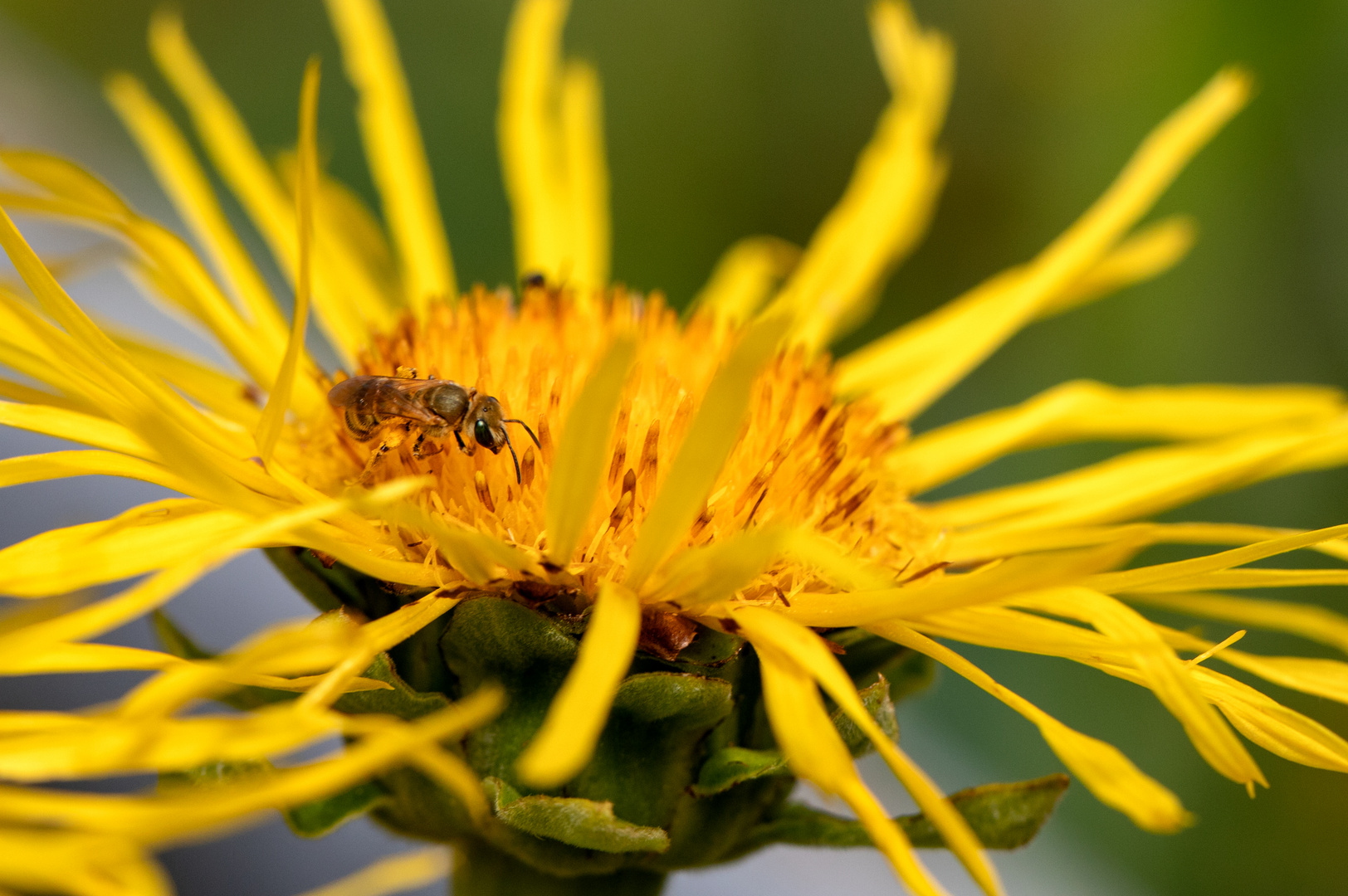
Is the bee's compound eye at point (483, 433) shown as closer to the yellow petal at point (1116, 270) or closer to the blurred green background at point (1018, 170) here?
the yellow petal at point (1116, 270)

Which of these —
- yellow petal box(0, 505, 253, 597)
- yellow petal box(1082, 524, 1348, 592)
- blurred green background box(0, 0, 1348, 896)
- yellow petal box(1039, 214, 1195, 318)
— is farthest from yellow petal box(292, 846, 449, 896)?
blurred green background box(0, 0, 1348, 896)

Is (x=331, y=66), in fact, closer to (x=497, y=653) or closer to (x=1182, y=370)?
(x=1182, y=370)

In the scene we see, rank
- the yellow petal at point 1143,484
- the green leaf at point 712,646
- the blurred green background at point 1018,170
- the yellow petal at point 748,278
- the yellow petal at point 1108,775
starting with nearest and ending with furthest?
the yellow petal at point 1108,775, the green leaf at point 712,646, the yellow petal at point 1143,484, the yellow petal at point 748,278, the blurred green background at point 1018,170

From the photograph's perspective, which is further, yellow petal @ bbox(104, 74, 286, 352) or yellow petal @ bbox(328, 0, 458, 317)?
yellow petal @ bbox(328, 0, 458, 317)

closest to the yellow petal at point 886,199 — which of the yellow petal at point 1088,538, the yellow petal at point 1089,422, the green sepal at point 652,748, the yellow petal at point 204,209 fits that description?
the yellow petal at point 1089,422

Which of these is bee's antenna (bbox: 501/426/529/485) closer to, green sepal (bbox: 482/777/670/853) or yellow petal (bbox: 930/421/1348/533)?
green sepal (bbox: 482/777/670/853)

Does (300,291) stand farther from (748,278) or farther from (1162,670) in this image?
(748,278)
